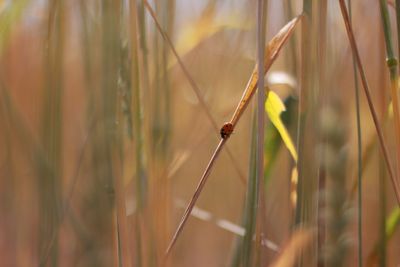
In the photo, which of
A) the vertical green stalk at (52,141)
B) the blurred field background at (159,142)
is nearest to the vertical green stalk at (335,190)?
the blurred field background at (159,142)

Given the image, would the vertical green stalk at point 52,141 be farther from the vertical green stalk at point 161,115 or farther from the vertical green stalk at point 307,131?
the vertical green stalk at point 307,131

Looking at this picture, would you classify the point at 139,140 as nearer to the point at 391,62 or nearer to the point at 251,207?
the point at 251,207

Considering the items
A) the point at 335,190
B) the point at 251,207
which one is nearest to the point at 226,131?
the point at 251,207

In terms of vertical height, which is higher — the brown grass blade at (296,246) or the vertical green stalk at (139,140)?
the vertical green stalk at (139,140)

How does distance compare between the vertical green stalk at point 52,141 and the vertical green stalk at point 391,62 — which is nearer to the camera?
the vertical green stalk at point 391,62

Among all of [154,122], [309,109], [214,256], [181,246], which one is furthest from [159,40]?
[214,256]

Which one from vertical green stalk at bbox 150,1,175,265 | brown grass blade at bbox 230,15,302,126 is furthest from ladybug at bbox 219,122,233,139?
vertical green stalk at bbox 150,1,175,265

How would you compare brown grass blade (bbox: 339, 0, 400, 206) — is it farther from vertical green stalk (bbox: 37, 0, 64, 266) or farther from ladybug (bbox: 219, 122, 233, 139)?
vertical green stalk (bbox: 37, 0, 64, 266)
